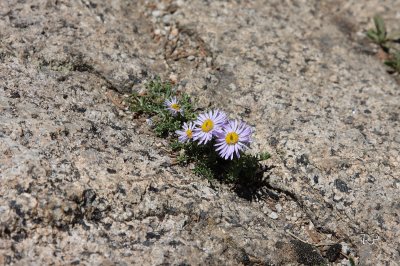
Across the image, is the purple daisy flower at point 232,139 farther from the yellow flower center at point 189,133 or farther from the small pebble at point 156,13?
the small pebble at point 156,13

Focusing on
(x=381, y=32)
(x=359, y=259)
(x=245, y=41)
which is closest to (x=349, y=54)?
(x=381, y=32)

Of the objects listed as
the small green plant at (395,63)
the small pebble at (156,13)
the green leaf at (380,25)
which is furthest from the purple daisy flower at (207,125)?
the green leaf at (380,25)

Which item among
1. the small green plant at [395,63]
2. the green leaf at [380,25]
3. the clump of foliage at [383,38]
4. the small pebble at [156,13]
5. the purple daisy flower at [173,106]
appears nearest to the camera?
the purple daisy flower at [173,106]

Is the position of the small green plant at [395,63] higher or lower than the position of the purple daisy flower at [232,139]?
higher

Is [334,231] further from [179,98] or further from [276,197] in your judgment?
[179,98]

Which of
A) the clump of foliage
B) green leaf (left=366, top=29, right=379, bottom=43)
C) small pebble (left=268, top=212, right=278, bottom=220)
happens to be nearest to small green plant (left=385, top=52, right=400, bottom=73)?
the clump of foliage

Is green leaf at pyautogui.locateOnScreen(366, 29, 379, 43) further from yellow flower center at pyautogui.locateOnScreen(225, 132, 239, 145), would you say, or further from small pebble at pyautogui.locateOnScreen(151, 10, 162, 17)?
yellow flower center at pyautogui.locateOnScreen(225, 132, 239, 145)

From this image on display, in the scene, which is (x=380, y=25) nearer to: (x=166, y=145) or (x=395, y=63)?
(x=395, y=63)
